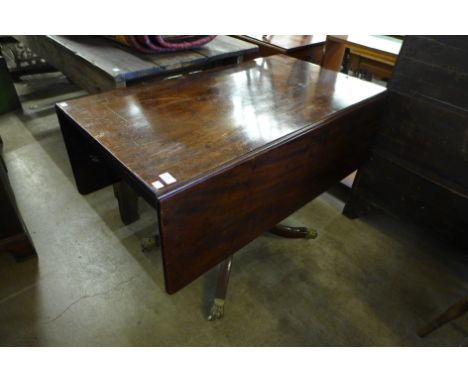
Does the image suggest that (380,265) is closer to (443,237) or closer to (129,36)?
(443,237)

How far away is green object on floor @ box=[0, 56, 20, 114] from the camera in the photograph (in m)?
2.36

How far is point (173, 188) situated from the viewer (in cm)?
72

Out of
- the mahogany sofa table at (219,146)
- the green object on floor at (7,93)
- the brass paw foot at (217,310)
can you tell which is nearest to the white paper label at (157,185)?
the mahogany sofa table at (219,146)

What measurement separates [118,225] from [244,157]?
103cm

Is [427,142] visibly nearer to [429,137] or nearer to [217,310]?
[429,137]

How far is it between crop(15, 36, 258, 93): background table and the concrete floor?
0.67 meters

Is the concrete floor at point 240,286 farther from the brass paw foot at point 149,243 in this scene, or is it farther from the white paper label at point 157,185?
the white paper label at point 157,185

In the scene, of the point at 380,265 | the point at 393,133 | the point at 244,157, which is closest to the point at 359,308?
the point at 380,265

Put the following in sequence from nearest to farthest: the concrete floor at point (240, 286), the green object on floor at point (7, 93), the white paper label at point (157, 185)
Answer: the white paper label at point (157, 185)
the concrete floor at point (240, 286)
the green object on floor at point (7, 93)

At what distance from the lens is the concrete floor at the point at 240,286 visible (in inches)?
47.2

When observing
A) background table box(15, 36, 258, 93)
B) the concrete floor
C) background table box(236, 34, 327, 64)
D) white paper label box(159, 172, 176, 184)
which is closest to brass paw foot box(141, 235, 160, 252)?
the concrete floor

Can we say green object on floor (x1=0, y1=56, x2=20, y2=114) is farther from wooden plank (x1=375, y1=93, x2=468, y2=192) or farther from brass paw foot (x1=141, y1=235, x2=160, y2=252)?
wooden plank (x1=375, y1=93, x2=468, y2=192)

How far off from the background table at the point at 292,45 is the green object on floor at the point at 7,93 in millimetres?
1760

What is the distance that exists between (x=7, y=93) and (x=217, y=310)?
7.88ft
